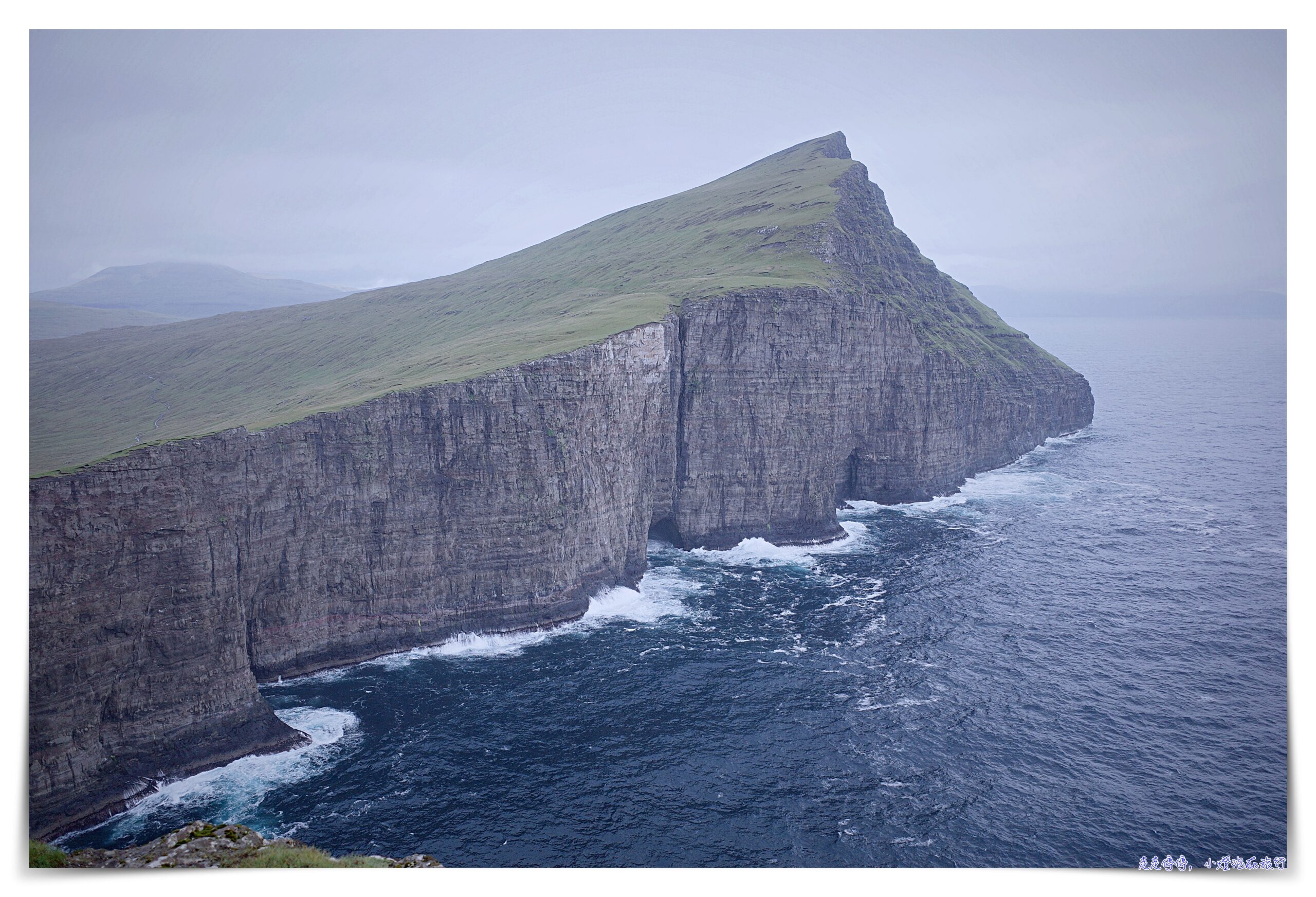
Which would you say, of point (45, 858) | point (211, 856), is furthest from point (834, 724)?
point (45, 858)

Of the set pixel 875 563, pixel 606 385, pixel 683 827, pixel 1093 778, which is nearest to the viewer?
pixel 683 827

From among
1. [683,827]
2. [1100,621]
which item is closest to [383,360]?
[683,827]

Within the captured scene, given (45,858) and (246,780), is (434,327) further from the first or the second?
(45,858)

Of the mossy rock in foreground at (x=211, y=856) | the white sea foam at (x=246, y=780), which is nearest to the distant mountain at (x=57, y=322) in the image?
the white sea foam at (x=246, y=780)

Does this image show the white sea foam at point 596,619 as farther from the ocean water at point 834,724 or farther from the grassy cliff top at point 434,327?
the grassy cliff top at point 434,327

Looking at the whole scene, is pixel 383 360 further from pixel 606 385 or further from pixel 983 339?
pixel 983 339
